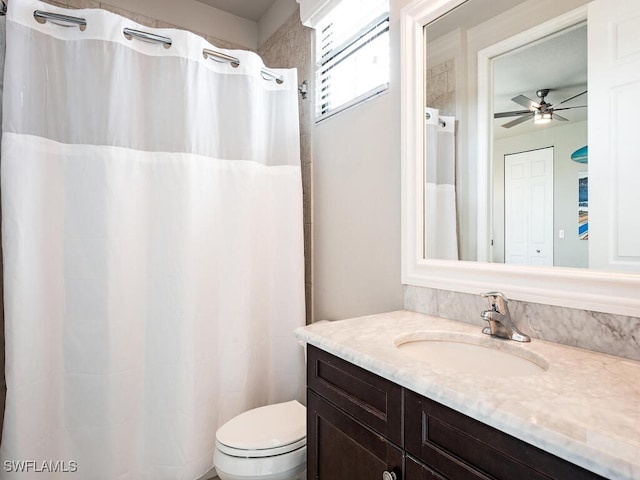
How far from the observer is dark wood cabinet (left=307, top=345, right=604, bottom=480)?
61cm

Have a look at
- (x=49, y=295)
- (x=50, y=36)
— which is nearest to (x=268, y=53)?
(x=50, y=36)

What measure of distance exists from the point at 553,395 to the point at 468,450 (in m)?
0.18

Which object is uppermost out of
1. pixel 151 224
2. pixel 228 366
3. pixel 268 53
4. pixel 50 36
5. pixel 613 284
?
pixel 268 53

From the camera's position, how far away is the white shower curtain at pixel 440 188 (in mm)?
1311

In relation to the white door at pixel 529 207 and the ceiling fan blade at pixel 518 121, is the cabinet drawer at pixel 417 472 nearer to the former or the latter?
the white door at pixel 529 207

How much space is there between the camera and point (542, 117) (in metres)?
1.05

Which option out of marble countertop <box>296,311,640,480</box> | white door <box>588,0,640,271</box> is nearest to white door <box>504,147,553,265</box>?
white door <box>588,0,640,271</box>

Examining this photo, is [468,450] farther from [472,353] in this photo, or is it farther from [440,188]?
[440,188]

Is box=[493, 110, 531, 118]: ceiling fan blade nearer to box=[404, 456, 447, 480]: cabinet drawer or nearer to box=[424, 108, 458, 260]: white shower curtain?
box=[424, 108, 458, 260]: white shower curtain

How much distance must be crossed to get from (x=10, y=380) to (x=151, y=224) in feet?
2.47

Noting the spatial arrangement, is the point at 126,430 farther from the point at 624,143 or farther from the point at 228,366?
the point at 624,143

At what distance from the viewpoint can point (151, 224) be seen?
1.57 m

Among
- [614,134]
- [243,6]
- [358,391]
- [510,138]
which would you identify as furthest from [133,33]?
[614,134]

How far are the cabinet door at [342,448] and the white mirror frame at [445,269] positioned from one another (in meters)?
0.56
